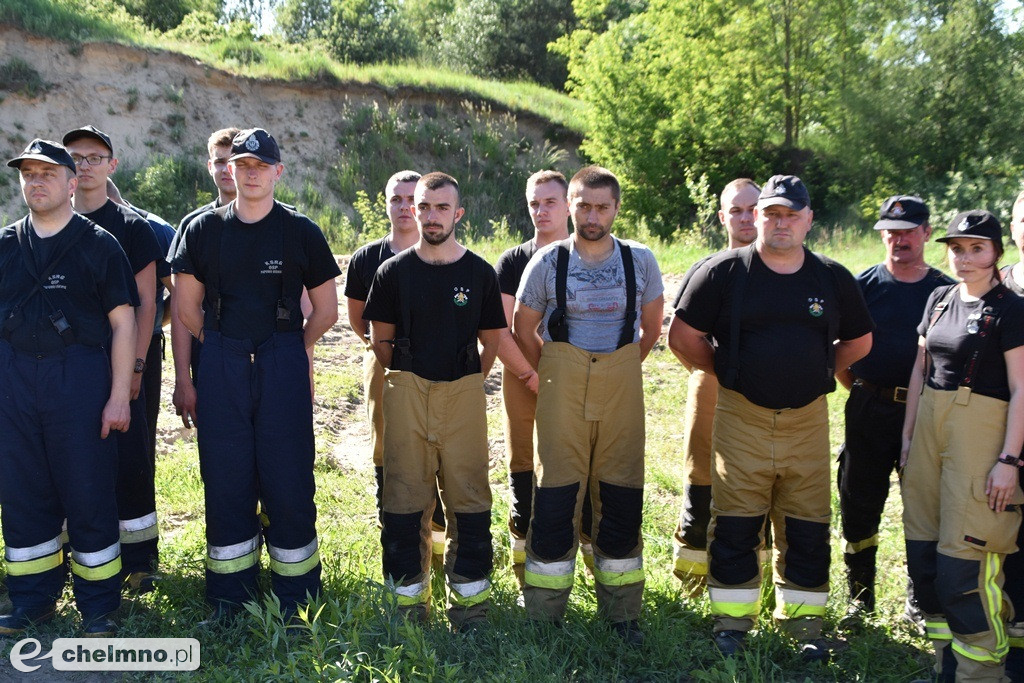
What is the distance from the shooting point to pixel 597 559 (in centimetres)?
446

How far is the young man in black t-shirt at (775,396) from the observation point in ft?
13.6

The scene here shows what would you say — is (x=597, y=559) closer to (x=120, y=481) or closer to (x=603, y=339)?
(x=603, y=339)

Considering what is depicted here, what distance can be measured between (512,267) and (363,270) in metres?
0.84

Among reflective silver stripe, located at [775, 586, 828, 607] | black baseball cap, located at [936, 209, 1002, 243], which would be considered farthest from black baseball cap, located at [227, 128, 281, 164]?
reflective silver stripe, located at [775, 586, 828, 607]

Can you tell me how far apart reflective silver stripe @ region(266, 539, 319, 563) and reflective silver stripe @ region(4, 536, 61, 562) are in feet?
3.58

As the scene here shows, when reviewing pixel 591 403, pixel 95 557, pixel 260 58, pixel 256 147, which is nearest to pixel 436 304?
pixel 591 403

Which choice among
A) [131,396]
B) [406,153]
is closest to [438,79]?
[406,153]

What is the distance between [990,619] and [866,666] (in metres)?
0.62

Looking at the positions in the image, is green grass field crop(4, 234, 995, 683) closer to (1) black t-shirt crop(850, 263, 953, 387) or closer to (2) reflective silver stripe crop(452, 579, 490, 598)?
(2) reflective silver stripe crop(452, 579, 490, 598)

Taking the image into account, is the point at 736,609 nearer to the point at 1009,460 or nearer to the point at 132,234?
the point at 1009,460

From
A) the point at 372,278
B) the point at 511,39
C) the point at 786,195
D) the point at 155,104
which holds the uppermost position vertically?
the point at 511,39

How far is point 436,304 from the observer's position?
→ 428 centimetres

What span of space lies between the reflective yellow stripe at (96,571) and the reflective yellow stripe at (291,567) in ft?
2.55

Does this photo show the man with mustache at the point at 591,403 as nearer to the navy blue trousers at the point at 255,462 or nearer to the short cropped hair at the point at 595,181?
A: the short cropped hair at the point at 595,181
